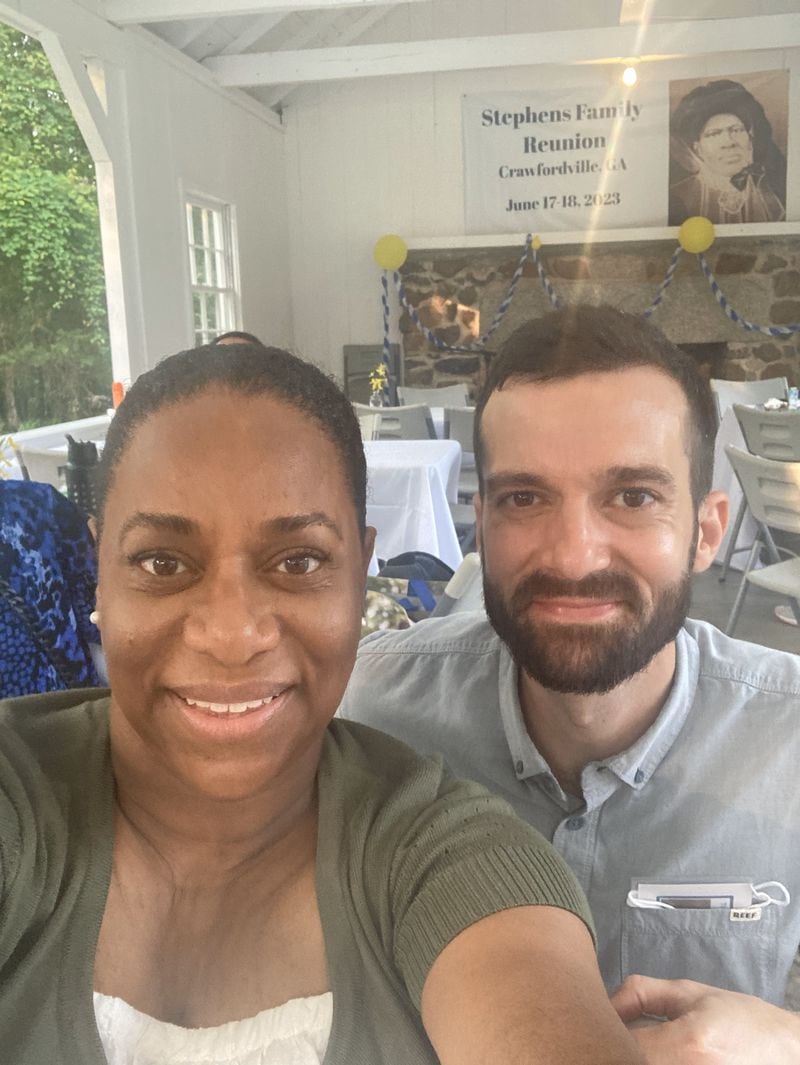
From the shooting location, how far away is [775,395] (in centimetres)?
537

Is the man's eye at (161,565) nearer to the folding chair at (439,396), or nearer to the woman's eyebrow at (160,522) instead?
the woman's eyebrow at (160,522)

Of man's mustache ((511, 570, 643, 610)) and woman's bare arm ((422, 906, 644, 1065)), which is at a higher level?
man's mustache ((511, 570, 643, 610))

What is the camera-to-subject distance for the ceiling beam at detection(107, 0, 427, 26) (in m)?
4.76

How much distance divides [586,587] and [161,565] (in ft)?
1.36

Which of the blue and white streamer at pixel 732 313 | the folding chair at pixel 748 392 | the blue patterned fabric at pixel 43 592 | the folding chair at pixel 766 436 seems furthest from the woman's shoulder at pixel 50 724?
the blue and white streamer at pixel 732 313

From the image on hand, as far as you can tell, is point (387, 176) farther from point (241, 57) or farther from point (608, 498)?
point (608, 498)

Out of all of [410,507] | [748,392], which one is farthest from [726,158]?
[410,507]

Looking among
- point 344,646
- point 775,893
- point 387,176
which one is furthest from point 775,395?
point 344,646

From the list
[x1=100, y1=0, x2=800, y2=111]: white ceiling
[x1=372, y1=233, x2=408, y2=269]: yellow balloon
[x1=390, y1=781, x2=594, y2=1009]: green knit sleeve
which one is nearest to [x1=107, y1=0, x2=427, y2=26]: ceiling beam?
[x1=100, y1=0, x2=800, y2=111]: white ceiling

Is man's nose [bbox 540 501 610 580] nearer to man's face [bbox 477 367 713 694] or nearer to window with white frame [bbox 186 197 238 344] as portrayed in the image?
man's face [bbox 477 367 713 694]

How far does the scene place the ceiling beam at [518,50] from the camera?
6070 millimetres

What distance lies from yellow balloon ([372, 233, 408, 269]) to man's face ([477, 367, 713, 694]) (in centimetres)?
688

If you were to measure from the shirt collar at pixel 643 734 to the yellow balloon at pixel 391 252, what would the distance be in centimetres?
686

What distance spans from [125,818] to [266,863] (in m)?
0.13
